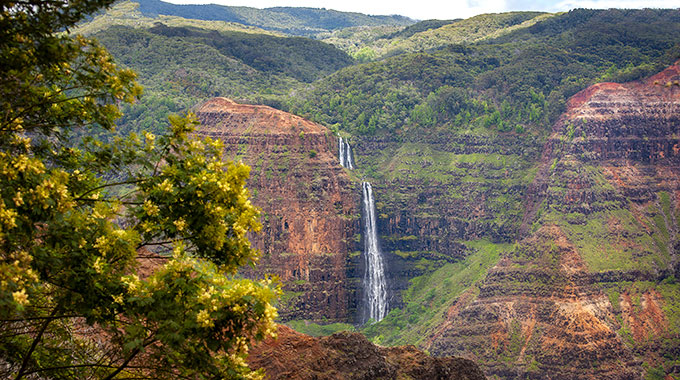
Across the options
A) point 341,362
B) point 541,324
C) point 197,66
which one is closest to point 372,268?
point 541,324

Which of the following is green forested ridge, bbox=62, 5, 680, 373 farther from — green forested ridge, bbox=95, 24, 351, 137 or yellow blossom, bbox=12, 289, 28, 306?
yellow blossom, bbox=12, 289, 28, 306

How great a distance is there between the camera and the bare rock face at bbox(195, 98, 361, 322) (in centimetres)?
8444

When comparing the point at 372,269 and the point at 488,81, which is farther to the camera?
the point at 488,81

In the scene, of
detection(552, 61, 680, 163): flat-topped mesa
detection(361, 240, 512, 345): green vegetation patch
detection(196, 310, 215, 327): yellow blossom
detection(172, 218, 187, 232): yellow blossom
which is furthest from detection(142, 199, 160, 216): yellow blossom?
detection(552, 61, 680, 163): flat-topped mesa

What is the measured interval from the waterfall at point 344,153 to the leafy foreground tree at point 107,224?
82.6 metres

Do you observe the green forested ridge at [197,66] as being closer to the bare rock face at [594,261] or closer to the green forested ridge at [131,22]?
the green forested ridge at [131,22]

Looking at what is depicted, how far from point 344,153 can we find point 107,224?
8583cm

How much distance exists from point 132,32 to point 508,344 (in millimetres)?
88992

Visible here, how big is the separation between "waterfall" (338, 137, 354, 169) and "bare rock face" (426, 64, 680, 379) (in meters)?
25.0

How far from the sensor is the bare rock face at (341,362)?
29422 mm

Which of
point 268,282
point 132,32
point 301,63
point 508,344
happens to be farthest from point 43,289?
point 301,63

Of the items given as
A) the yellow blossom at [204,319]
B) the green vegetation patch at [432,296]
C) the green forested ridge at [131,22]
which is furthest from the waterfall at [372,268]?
the yellow blossom at [204,319]

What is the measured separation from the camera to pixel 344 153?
3903 inches

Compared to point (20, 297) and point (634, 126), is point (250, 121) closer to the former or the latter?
point (634, 126)
